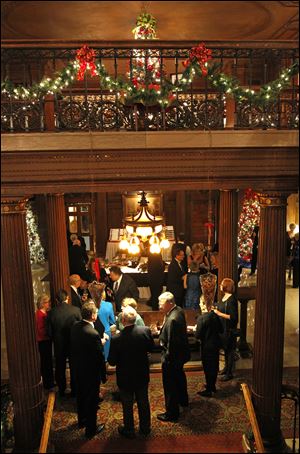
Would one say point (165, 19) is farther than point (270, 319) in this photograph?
Yes

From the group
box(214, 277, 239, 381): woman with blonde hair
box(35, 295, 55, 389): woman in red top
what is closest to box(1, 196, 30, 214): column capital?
box(35, 295, 55, 389): woman in red top

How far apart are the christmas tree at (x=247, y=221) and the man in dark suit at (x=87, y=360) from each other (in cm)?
594

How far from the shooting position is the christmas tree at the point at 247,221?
10.4m

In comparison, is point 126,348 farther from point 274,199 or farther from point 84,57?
point 84,57

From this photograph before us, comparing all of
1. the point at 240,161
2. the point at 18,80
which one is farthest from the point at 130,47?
the point at 18,80

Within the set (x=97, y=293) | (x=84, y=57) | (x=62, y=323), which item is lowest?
A: (x=62, y=323)

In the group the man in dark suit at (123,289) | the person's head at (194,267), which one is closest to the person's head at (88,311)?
the man in dark suit at (123,289)

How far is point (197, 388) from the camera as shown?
643 centimetres

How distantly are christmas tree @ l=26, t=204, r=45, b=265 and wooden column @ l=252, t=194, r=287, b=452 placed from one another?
9.17 meters

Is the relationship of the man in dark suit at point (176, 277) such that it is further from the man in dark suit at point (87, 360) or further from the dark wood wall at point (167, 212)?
the dark wood wall at point (167, 212)

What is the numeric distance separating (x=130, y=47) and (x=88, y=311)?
2.88 meters

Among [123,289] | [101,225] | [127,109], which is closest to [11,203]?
[127,109]

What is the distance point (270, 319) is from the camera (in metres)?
5.16

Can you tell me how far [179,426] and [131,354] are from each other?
1294mm
